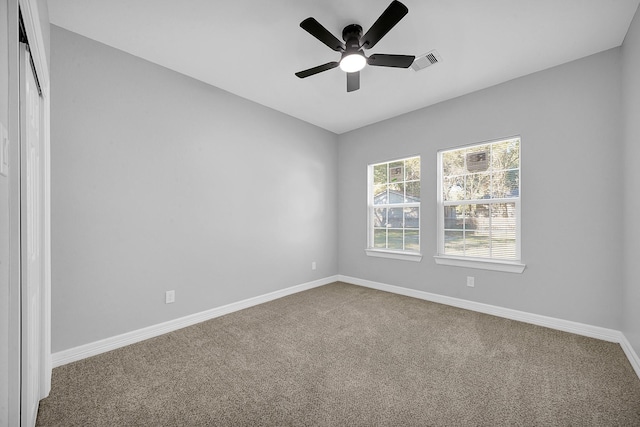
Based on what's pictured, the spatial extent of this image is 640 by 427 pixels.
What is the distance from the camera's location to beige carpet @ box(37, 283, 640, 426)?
1.60 m

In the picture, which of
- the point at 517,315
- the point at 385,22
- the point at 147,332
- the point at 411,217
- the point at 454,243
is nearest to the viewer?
the point at 385,22

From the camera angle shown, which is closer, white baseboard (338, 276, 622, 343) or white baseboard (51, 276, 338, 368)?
white baseboard (51, 276, 338, 368)

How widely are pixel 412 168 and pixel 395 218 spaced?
783 mm

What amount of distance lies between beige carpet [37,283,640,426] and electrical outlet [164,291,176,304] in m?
0.32

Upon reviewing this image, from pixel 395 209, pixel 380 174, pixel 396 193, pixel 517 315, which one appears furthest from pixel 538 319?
pixel 380 174

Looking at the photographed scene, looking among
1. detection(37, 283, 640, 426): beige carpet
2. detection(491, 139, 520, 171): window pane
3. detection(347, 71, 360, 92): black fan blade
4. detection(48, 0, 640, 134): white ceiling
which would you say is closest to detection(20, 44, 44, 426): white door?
detection(37, 283, 640, 426): beige carpet

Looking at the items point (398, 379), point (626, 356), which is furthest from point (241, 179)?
point (626, 356)

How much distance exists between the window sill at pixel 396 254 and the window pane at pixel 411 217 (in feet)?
1.34

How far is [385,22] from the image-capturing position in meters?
1.81

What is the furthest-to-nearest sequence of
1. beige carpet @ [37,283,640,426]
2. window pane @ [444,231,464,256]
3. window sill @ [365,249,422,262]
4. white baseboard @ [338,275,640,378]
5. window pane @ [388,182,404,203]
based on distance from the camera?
window pane @ [388,182,404,203]
window sill @ [365,249,422,262]
window pane @ [444,231,464,256]
white baseboard @ [338,275,640,378]
beige carpet @ [37,283,640,426]

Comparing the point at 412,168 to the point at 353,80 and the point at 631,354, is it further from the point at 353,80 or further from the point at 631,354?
the point at 631,354

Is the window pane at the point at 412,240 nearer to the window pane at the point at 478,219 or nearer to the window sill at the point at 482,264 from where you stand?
the window sill at the point at 482,264

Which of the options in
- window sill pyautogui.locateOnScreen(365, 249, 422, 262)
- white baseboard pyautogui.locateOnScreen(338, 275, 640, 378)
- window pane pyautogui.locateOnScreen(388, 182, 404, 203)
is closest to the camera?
white baseboard pyautogui.locateOnScreen(338, 275, 640, 378)

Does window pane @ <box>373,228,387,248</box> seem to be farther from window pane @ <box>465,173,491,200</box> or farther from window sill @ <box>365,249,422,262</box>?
window pane @ <box>465,173,491,200</box>
